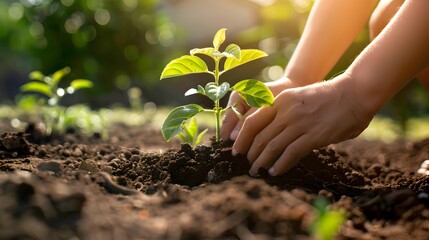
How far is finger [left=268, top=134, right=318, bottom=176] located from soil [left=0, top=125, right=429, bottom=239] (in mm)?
62

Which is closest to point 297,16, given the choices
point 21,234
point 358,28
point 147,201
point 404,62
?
point 358,28

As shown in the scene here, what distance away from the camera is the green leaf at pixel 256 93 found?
7.00 ft

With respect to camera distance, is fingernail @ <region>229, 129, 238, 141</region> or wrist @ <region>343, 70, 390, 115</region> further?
fingernail @ <region>229, 129, 238, 141</region>

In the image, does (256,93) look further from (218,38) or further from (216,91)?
(218,38)

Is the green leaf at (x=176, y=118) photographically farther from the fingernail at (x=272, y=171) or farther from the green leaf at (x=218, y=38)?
the fingernail at (x=272, y=171)

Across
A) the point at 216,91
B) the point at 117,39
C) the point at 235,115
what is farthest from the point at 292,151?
the point at 117,39

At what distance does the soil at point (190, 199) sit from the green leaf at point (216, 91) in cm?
27

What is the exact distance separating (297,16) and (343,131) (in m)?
4.40

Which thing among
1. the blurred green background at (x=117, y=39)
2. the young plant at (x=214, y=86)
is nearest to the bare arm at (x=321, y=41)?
the young plant at (x=214, y=86)

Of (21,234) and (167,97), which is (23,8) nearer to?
(167,97)

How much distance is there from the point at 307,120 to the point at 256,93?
9.2 inches

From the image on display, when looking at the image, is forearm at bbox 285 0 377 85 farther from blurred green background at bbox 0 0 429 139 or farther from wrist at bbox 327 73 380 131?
blurred green background at bbox 0 0 429 139

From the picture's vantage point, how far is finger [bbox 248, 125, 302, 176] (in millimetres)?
2092

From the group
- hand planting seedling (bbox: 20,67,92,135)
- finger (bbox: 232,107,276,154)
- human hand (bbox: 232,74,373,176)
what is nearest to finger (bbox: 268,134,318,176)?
human hand (bbox: 232,74,373,176)
